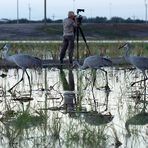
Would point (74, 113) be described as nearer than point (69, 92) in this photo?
Yes

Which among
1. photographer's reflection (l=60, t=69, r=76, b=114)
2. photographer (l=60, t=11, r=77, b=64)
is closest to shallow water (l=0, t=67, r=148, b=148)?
photographer's reflection (l=60, t=69, r=76, b=114)

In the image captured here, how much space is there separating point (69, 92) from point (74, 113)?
2918 millimetres

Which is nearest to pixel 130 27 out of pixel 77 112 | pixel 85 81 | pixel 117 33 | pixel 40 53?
pixel 117 33

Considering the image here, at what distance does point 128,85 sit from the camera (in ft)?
46.6

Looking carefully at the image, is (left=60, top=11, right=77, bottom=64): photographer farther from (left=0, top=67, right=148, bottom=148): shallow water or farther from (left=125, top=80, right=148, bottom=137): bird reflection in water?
(left=125, top=80, right=148, bottom=137): bird reflection in water

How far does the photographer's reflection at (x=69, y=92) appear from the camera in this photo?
10.9m

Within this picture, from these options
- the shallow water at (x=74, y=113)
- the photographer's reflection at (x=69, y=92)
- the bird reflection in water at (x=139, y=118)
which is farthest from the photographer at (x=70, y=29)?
the bird reflection in water at (x=139, y=118)

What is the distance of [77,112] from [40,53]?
1282 cm

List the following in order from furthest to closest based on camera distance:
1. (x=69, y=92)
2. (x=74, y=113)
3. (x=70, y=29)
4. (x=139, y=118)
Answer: (x=70, y=29) < (x=69, y=92) < (x=74, y=113) < (x=139, y=118)

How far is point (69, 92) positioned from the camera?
12.9m

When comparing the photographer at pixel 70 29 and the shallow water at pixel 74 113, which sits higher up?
the photographer at pixel 70 29

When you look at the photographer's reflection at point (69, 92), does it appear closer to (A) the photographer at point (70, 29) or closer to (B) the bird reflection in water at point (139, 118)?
(B) the bird reflection in water at point (139, 118)

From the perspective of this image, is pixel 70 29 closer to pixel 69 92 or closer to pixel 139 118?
pixel 69 92

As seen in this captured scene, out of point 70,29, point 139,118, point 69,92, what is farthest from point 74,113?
point 70,29
